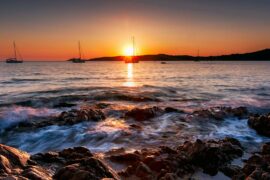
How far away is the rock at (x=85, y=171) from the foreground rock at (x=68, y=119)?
9.99 meters

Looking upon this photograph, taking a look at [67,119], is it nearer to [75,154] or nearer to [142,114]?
[142,114]

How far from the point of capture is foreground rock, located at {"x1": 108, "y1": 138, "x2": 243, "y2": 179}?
28.9ft

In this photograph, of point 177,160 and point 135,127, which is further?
point 135,127

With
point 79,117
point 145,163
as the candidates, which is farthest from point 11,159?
point 79,117

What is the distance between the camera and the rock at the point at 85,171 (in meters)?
6.46

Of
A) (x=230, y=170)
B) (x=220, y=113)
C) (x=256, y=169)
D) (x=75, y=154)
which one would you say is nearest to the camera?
(x=256, y=169)

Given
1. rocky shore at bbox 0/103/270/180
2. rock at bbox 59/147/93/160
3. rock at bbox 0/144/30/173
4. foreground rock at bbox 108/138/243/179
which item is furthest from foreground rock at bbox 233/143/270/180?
rock at bbox 0/144/30/173

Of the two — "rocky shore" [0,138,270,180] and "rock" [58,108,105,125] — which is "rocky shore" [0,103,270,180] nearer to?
"rocky shore" [0,138,270,180]

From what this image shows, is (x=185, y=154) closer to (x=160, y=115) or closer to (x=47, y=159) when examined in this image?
(x=47, y=159)

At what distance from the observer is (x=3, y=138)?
1474 cm

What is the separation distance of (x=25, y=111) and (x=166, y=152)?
1359cm

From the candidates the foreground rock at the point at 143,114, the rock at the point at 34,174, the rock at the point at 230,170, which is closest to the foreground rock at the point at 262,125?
the foreground rock at the point at 143,114

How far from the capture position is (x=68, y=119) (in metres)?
17.1

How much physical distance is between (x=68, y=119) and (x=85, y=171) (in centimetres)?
1094
